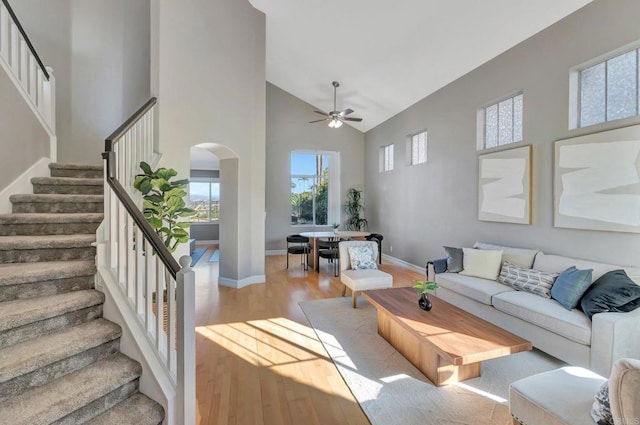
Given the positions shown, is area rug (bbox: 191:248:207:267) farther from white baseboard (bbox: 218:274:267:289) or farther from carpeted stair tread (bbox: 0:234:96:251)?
carpeted stair tread (bbox: 0:234:96:251)

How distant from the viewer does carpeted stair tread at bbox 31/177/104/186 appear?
9.99ft

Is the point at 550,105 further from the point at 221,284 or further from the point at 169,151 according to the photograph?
the point at 221,284

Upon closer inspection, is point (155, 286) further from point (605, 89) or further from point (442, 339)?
point (605, 89)

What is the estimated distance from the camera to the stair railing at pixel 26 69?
8.99ft

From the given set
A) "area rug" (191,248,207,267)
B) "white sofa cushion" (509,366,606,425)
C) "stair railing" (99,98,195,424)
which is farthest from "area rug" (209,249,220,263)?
"white sofa cushion" (509,366,606,425)

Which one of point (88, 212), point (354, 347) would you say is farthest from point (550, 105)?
point (88, 212)

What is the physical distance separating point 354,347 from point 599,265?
8.47 feet

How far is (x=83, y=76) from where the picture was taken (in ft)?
14.6

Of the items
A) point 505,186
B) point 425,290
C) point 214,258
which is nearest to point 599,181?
point 505,186

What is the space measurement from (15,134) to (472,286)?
5179mm

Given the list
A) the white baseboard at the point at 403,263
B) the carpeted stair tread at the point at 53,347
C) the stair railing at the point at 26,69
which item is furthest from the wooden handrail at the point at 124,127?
the white baseboard at the point at 403,263

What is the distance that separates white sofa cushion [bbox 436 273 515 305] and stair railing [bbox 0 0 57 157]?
5.17 m

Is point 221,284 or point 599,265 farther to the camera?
point 221,284

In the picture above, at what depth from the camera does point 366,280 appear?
3963mm
